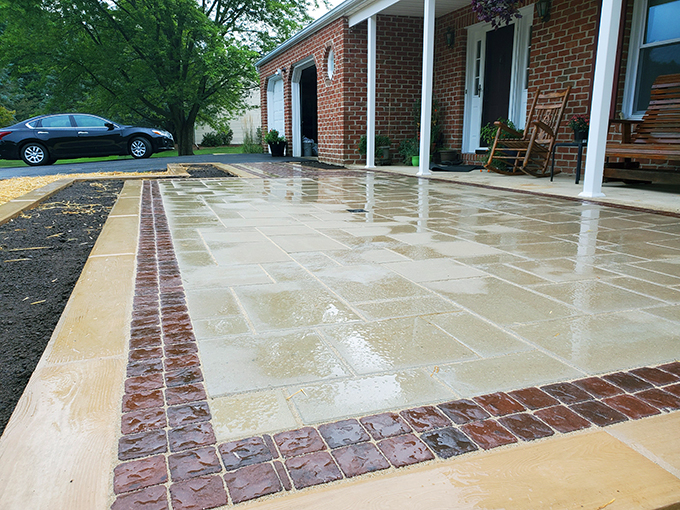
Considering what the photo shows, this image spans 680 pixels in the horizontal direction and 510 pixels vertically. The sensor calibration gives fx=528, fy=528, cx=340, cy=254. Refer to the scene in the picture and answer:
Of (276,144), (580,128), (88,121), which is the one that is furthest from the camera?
(276,144)

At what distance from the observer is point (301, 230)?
3848 mm

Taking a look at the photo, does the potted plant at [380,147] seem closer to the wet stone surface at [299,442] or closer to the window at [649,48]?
the window at [649,48]

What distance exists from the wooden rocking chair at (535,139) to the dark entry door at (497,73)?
90cm

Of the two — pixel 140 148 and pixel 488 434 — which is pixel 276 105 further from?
pixel 488 434

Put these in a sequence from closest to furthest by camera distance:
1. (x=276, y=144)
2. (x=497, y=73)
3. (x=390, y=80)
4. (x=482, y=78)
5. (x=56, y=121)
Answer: (x=497, y=73), (x=482, y=78), (x=390, y=80), (x=56, y=121), (x=276, y=144)

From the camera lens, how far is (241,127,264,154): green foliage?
16.9m

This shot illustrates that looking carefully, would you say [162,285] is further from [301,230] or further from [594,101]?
[594,101]

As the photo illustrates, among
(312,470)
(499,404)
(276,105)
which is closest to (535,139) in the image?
(499,404)

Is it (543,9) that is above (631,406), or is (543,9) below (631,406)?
above

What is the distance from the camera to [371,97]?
30.3 feet

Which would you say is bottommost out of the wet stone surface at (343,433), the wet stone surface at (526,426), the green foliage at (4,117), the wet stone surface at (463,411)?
the wet stone surface at (343,433)

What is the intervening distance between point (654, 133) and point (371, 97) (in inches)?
186

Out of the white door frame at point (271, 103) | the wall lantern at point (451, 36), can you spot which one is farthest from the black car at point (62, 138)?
the wall lantern at point (451, 36)

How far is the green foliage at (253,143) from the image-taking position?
16.9m
